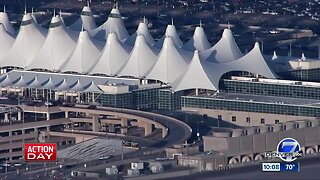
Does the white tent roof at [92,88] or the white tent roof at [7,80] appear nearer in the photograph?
the white tent roof at [92,88]

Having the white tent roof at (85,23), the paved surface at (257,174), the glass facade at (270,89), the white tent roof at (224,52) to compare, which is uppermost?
the white tent roof at (85,23)

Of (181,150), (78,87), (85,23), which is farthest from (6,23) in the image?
(181,150)

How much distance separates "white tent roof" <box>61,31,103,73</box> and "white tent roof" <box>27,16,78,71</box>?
0.46m

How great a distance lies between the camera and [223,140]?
66875 mm

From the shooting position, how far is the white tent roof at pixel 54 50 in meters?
82.8

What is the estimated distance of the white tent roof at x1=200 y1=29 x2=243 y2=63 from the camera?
81.3 metres

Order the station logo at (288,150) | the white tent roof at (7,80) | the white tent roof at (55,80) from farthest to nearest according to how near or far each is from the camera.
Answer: the white tent roof at (7,80), the white tent roof at (55,80), the station logo at (288,150)

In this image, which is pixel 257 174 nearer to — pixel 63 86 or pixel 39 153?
pixel 39 153

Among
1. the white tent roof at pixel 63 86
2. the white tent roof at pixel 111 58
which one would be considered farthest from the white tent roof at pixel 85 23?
the white tent roof at pixel 63 86

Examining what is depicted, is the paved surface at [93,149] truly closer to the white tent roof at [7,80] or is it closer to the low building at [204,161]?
the low building at [204,161]

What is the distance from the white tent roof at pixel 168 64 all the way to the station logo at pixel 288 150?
15.9 metres

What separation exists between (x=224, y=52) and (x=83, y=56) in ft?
15.6

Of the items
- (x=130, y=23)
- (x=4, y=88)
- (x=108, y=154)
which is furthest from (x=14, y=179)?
(x=130, y=23)

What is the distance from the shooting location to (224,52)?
82.1 m
